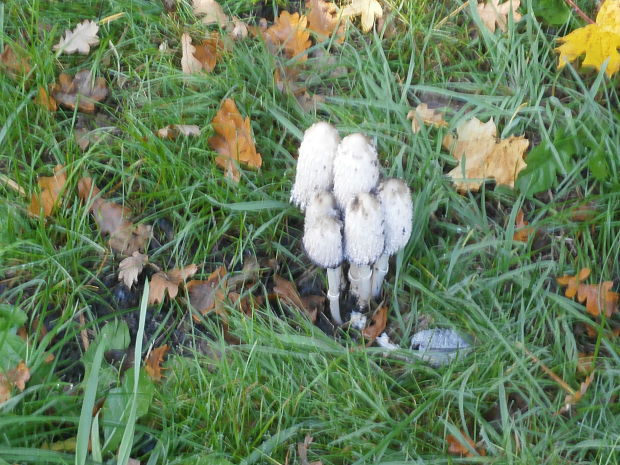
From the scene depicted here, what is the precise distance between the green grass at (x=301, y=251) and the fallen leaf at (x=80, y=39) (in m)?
0.06

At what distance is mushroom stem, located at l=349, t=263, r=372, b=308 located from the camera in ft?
6.98

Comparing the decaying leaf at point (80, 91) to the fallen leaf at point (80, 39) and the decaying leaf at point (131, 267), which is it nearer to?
the fallen leaf at point (80, 39)

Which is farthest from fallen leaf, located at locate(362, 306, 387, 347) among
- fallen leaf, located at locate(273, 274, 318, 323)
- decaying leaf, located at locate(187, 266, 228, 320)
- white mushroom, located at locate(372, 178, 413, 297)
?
decaying leaf, located at locate(187, 266, 228, 320)

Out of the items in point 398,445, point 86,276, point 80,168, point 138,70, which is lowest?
point 398,445

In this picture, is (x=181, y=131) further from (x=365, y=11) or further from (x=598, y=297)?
(x=598, y=297)

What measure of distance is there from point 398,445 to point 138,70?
200cm

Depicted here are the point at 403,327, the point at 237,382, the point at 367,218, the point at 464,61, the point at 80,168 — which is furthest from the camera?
the point at 464,61

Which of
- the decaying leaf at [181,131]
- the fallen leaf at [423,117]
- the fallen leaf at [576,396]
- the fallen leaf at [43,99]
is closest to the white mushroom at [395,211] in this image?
the fallen leaf at [576,396]

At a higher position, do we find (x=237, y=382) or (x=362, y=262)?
(x=362, y=262)

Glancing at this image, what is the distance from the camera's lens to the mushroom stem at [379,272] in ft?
7.03

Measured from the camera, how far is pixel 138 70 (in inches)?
116

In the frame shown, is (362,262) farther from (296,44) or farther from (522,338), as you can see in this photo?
(296,44)

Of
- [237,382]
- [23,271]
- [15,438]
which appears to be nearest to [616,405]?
[237,382]

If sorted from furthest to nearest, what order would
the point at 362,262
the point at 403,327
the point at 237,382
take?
the point at 403,327 → the point at 237,382 → the point at 362,262
